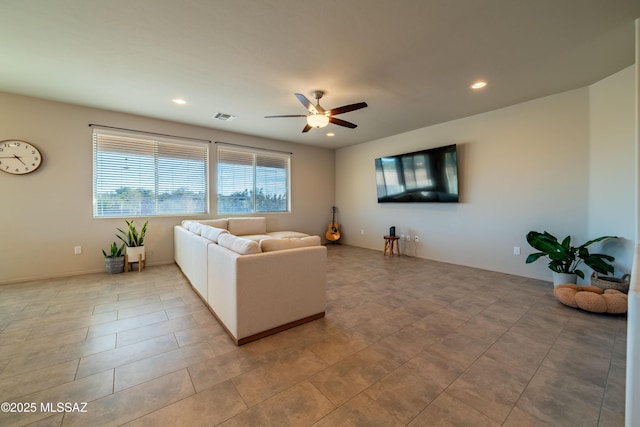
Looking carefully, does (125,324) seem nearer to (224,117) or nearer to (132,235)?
(132,235)

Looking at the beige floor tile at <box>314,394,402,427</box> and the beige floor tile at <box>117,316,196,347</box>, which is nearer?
the beige floor tile at <box>314,394,402,427</box>

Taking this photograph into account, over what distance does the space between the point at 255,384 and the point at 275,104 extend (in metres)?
3.64

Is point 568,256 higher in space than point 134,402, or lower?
higher

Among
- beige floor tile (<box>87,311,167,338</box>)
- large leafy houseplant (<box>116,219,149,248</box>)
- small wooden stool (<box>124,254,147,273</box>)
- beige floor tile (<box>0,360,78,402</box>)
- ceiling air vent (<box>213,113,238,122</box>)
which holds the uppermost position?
ceiling air vent (<box>213,113,238,122</box>)

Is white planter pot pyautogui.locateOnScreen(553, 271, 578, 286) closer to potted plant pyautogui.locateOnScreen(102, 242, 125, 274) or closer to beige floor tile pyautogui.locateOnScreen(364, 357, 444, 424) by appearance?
beige floor tile pyautogui.locateOnScreen(364, 357, 444, 424)

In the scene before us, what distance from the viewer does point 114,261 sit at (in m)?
4.10

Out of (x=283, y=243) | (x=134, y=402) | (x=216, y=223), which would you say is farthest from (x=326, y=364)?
(x=216, y=223)

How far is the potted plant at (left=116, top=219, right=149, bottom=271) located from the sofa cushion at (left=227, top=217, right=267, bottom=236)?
147 cm

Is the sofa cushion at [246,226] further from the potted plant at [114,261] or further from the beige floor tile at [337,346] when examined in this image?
the beige floor tile at [337,346]

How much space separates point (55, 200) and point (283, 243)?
4.10 m

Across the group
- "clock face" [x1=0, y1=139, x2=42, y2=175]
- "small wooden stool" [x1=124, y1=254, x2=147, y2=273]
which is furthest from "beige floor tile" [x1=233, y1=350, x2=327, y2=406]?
"clock face" [x1=0, y1=139, x2=42, y2=175]

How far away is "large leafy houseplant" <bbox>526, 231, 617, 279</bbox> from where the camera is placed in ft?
9.66

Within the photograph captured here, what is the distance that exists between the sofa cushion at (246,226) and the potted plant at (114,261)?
181cm

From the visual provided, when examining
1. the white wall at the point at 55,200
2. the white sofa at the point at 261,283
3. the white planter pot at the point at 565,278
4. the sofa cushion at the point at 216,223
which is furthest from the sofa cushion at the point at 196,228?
the white planter pot at the point at 565,278
